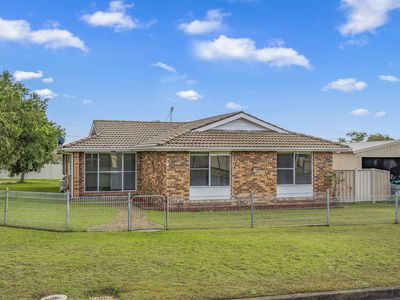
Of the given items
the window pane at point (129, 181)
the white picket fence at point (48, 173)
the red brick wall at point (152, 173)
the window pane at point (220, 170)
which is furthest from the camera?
the white picket fence at point (48, 173)

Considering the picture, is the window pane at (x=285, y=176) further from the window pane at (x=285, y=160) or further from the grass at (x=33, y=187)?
the grass at (x=33, y=187)

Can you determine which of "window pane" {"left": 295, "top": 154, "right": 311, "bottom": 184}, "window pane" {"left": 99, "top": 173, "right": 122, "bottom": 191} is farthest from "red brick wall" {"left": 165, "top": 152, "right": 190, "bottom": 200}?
"window pane" {"left": 295, "top": 154, "right": 311, "bottom": 184}

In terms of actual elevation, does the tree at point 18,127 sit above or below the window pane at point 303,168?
above

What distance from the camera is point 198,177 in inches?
787

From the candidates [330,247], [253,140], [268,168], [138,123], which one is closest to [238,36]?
[253,140]

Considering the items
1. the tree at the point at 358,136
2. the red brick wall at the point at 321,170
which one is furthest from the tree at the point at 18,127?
the tree at the point at 358,136

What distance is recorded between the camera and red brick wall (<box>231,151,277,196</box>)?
20.3 meters

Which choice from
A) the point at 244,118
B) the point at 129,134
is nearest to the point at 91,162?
the point at 129,134

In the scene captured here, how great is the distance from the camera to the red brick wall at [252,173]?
66.5ft

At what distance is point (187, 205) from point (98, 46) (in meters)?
8.08

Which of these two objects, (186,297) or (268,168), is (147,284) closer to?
(186,297)

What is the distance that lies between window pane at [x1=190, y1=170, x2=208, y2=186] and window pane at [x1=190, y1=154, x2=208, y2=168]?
0.84ft

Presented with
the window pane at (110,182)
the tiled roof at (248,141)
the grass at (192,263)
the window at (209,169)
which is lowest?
the grass at (192,263)

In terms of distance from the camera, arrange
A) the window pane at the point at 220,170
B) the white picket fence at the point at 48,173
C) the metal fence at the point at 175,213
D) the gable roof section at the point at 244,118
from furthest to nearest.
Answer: the white picket fence at the point at 48,173 → the gable roof section at the point at 244,118 → the window pane at the point at 220,170 → the metal fence at the point at 175,213
